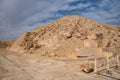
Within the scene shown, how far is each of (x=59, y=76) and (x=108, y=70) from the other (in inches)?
134

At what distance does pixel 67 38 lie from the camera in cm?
1831

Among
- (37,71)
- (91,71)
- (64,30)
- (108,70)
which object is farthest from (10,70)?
(64,30)

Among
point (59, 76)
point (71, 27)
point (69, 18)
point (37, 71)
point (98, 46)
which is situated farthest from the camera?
point (69, 18)

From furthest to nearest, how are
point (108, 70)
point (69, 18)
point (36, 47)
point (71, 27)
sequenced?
point (69, 18) → point (71, 27) → point (36, 47) → point (108, 70)

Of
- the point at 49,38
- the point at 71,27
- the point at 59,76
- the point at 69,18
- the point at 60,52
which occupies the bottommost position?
the point at 59,76

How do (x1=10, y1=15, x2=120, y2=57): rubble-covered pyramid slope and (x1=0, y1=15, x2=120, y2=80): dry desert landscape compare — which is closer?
(x1=0, y1=15, x2=120, y2=80): dry desert landscape

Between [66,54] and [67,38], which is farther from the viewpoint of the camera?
[67,38]

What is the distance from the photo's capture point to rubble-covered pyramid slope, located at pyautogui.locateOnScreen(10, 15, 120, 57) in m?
16.0

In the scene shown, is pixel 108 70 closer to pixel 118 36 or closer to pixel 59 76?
pixel 59 76

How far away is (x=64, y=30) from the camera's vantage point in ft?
62.8

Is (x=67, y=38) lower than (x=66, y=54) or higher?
higher

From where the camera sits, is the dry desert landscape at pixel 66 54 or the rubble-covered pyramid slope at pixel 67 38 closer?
the dry desert landscape at pixel 66 54

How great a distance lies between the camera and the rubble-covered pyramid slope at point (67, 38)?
16.0m

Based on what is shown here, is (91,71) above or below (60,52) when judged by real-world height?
below
